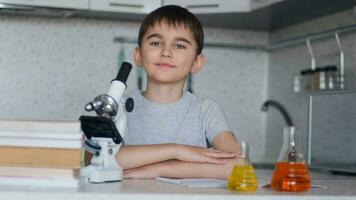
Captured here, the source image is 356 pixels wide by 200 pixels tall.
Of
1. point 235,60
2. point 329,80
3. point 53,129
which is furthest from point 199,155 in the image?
point 235,60

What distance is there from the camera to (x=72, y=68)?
2.67m

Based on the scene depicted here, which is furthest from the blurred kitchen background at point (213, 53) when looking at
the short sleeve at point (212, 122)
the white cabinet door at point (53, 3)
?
the short sleeve at point (212, 122)

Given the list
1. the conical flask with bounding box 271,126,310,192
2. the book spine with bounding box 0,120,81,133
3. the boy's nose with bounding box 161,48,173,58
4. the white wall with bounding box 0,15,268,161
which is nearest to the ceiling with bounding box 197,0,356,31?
the white wall with bounding box 0,15,268,161

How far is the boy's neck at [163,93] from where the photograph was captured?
1558mm

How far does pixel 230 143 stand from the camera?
1510 millimetres

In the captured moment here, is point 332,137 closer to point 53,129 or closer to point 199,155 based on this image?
point 199,155

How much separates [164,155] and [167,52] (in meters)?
0.29

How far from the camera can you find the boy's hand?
4.33 feet

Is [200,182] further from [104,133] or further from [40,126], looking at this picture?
[40,126]

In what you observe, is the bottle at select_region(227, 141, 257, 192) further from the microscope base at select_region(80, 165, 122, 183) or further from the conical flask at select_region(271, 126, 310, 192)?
the microscope base at select_region(80, 165, 122, 183)

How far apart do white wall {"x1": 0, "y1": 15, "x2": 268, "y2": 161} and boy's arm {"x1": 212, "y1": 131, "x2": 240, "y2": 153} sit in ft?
3.96

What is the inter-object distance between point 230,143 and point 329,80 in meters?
0.86

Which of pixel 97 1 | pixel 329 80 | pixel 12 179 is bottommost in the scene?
pixel 12 179

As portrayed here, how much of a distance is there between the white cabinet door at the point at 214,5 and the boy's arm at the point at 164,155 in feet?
3.76
